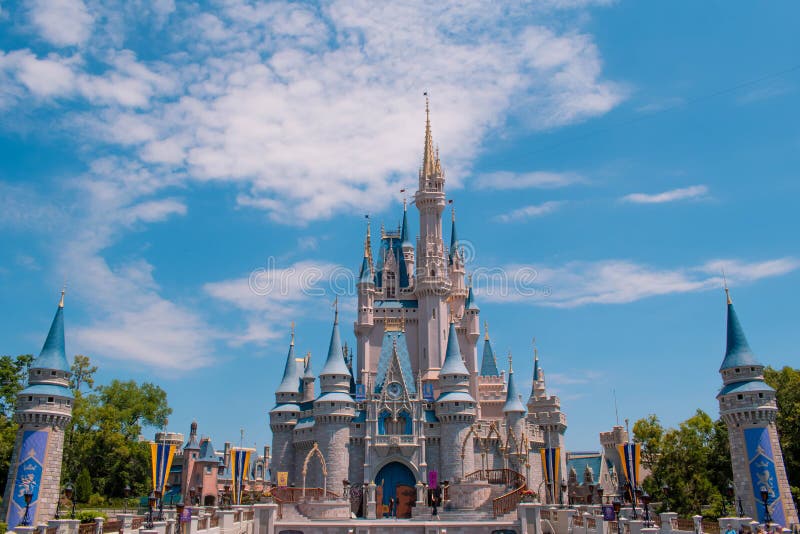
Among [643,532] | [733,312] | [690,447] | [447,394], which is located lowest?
[643,532]

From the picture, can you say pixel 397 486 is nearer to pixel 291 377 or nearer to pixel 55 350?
pixel 291 377

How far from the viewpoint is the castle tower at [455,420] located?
177 feet

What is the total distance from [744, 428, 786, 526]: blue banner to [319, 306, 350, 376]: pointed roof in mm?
31127

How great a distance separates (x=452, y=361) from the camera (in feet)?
190

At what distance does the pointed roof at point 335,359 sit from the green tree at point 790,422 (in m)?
32.6

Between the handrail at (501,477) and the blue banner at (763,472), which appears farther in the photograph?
the handrail at (501,477)

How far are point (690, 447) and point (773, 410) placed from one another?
16.0 m

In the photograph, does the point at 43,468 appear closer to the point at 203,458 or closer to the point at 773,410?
the point at 203,458

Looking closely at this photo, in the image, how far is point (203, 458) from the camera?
7344 centimetres

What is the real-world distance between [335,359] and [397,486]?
1165cm

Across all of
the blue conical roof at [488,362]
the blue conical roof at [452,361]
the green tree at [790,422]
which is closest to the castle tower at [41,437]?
the blue conical roof at [452,361]

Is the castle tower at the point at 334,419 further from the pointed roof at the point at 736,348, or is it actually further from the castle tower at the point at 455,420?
the pointed roof at the point at 736,348

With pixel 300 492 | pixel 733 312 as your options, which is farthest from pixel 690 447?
pixel 300 492

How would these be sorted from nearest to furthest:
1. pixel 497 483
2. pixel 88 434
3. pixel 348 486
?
1. pixel 497 483
2. pixel 348 486
3. pixel 88 434
